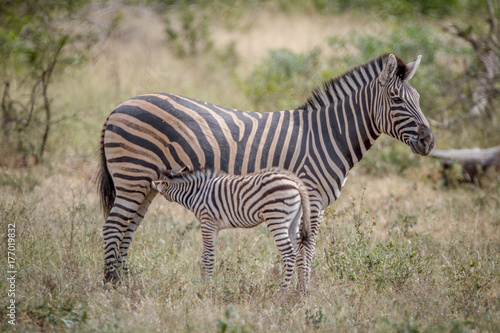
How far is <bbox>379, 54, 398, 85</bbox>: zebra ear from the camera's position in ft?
18.6

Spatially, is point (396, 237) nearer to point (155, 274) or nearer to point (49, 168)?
point (155, 274)

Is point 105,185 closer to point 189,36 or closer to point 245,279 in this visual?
point 245,279

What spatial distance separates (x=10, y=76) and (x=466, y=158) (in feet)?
34.9

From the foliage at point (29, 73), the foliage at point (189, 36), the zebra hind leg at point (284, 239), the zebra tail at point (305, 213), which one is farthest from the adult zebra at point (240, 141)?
the foliage at point (189, 36)

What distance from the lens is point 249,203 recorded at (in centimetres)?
549

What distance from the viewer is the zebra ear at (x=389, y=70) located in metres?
5.68

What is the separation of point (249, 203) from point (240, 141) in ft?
2.90

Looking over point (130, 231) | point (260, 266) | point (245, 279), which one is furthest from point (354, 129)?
point (130, 231)

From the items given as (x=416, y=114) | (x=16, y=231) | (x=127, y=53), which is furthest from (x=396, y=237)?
(x=127, y=53)

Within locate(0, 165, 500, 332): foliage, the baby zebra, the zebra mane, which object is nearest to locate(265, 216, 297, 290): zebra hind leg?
the baby zebra

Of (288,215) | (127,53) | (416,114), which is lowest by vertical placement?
(288,215)

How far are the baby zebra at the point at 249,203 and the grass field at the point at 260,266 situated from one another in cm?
41

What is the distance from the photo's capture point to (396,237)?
6.97 meters

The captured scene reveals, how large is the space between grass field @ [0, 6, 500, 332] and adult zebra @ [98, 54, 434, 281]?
0.64 metres
